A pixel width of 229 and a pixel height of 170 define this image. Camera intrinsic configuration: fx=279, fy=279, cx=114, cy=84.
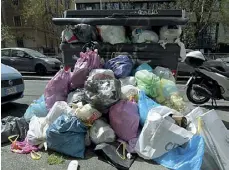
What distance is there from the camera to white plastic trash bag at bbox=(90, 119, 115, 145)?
132 inches

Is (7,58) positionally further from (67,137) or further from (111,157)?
(111,157)

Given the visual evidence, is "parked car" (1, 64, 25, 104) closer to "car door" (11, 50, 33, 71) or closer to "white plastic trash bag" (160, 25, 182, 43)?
"white plastic trash bag" (160, 25, 182, 43)

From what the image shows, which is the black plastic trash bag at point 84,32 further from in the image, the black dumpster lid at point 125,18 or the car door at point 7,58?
the car door at point 7,58

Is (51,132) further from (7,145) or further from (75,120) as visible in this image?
(7,145)

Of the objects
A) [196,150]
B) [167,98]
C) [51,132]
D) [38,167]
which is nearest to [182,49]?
[167,98]

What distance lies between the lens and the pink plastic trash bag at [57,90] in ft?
13.4

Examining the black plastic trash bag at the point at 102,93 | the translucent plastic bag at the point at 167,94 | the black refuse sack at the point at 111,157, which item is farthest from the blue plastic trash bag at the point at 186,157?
the translucent plastic bag at the point at 167,94

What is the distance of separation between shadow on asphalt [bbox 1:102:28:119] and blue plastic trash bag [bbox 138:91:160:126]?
8.42 ft

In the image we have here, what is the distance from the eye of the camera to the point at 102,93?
344 cm

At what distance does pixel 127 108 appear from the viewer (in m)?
3.48

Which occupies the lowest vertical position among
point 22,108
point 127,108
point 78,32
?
point 22,108

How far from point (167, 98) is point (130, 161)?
1.26 meters

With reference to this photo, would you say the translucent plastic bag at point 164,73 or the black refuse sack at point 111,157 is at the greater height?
the translucent plastic bag at point 164,73

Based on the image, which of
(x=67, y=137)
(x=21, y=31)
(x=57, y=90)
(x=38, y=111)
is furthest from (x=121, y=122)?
(x=21, y=31)
